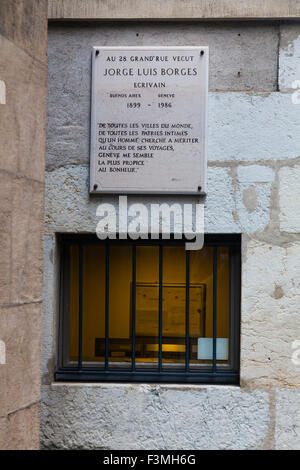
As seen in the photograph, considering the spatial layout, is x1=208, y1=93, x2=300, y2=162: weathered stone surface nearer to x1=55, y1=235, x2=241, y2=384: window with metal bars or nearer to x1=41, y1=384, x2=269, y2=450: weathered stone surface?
x1=55, y1=235, x2=241, y2=384: window with metal bars

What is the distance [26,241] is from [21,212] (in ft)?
0.61

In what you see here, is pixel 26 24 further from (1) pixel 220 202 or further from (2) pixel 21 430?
(2) pixel 21 430

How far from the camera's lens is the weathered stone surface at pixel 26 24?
10.6ft

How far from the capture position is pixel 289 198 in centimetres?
429

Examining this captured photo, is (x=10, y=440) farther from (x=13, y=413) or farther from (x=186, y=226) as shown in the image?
(x=186, y=226)

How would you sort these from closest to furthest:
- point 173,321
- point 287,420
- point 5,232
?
point 5,232, point 287,420, point 173,321

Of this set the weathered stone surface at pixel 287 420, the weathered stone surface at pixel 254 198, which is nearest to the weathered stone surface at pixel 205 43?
the weathered stone surface at pixel 254 198

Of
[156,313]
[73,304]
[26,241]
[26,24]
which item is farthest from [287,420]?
[26,24]

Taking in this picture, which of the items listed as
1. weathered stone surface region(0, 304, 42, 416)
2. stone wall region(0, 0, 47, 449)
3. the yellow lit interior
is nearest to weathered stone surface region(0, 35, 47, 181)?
stone wall region(0, 0, 47, 449)

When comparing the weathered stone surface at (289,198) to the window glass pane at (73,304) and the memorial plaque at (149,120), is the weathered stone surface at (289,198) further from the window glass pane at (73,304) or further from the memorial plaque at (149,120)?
the window glass pane at (73,304)

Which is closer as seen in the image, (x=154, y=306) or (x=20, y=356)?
(x=20, y=356)

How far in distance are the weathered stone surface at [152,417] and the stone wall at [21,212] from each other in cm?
87

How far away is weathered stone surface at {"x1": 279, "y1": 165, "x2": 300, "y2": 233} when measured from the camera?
14.0 ft

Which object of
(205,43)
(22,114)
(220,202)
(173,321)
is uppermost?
(205,43)
